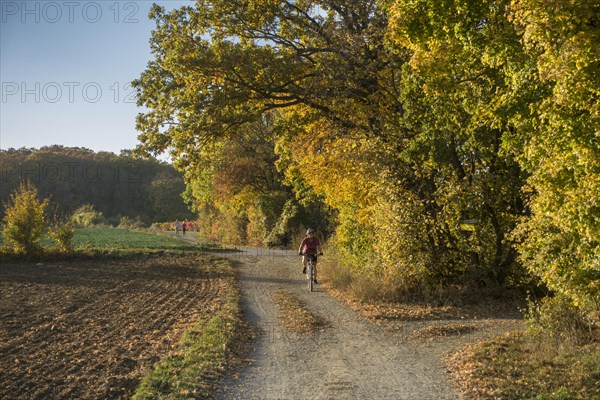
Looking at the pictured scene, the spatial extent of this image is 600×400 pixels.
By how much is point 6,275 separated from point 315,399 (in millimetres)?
20487

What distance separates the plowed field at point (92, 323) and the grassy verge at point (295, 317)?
1.88 meters

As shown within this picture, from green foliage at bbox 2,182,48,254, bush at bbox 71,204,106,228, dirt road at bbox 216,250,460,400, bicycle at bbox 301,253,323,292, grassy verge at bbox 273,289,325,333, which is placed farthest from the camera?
bush at bbox 71,204,106,228

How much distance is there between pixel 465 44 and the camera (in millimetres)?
9609

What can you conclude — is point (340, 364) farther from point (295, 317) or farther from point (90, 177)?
point (90, 177)

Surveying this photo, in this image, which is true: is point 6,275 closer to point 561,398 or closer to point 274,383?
point 274,383

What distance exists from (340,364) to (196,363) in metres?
2.22

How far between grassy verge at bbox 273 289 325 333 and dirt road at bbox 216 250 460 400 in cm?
20

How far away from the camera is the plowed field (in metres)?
8.07

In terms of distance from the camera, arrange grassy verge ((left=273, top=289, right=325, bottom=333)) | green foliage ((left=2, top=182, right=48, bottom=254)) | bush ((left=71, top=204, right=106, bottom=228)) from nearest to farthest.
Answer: grassy verge ((left=273, top=289, right=325, bottom=333))
green foliage ((left=2, top=182, right=48, bottom=254))
bush ((left=71, top=204, right=106, bottom=228))

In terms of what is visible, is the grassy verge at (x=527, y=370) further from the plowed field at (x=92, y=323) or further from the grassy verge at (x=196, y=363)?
the plowed field at (x=92, y=323)

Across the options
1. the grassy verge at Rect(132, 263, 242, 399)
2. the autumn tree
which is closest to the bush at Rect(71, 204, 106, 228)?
the grassy verge at Rect(132, 263, 242, 399)

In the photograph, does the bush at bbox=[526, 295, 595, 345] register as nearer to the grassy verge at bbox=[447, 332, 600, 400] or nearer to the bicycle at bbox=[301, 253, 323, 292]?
the grassy verge at bbox=[447, 332, 600, 400]

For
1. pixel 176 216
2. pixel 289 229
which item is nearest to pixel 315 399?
pixel 289 229

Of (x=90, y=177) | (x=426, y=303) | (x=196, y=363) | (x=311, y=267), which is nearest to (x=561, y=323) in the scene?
(x=426, y=303)
